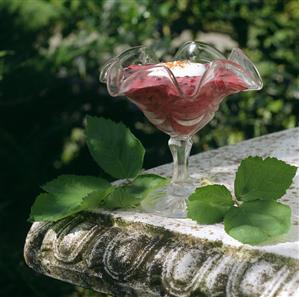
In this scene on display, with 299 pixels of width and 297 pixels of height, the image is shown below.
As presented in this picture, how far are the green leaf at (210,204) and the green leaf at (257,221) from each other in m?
0.05

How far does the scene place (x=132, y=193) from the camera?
1657mm

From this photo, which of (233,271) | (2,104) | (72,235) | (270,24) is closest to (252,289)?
(233,271)

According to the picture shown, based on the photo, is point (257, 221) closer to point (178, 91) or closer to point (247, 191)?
point (247, 191)

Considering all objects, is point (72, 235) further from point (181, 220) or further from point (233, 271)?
point (233, 271)

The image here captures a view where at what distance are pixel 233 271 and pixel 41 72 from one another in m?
1.70

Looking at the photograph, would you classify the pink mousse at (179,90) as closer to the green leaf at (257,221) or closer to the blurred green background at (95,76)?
the green leaf at (257,221)

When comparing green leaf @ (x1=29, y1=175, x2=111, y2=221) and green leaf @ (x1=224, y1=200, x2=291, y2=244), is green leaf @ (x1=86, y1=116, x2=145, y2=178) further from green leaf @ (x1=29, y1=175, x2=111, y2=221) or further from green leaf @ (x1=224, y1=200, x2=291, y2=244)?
green leaf @ (x1=224, y1=200, x2=291, y2=244)

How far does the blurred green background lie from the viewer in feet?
9.92

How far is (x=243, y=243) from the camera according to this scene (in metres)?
1.37

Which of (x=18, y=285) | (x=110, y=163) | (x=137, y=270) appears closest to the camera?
(x=137, y=270)

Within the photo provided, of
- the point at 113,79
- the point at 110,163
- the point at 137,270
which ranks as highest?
the point at 113,79

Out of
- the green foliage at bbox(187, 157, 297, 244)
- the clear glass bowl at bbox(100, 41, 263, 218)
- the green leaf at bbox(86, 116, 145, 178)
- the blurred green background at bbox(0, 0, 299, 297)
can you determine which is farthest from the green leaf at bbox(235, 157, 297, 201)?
the blurred green background at bbox(0, 0, 299, 297)

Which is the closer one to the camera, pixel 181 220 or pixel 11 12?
pixel 181 220

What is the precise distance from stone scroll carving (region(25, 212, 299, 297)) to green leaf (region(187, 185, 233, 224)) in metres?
0.06
